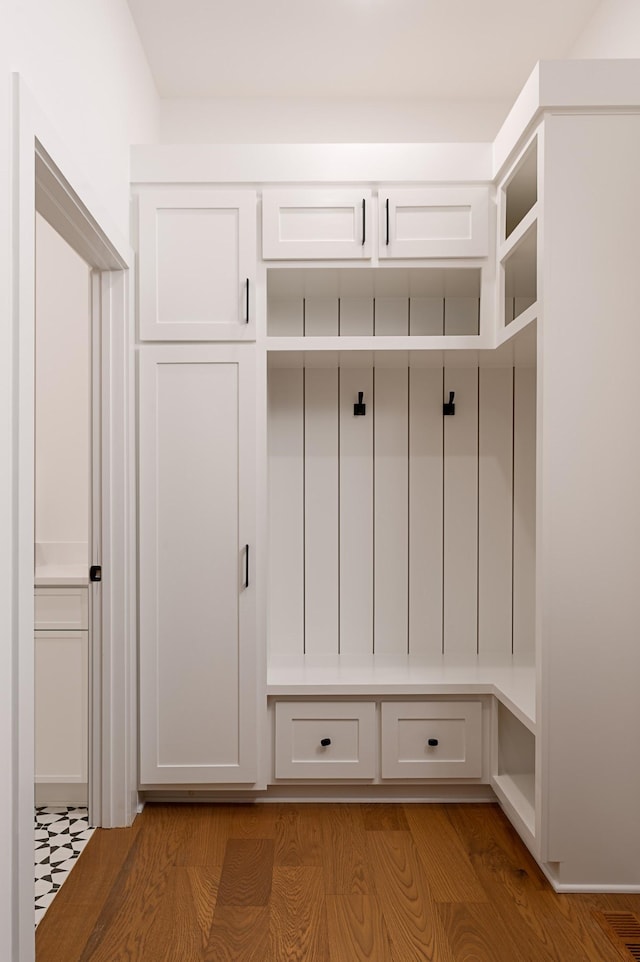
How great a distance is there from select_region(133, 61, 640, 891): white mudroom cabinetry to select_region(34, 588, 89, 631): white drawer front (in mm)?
259

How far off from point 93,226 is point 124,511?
3.16 ft

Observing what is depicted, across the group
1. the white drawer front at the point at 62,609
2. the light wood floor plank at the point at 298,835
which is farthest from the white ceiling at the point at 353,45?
the light wood floor plank at the point at 298,835

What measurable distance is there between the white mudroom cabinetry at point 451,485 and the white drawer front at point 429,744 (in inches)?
0.4

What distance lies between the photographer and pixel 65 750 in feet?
8.87

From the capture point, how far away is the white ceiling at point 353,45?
2676 mm

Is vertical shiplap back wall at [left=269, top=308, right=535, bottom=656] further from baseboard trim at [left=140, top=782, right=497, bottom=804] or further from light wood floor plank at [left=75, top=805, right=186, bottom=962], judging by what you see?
light wood floor plank at [left=75, top=805, right=186, bottom=962]

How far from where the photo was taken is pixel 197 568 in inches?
104

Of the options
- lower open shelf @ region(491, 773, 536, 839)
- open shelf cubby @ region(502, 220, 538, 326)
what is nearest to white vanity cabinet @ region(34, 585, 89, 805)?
lower open shelf @ region(491, 773, 536, 839)

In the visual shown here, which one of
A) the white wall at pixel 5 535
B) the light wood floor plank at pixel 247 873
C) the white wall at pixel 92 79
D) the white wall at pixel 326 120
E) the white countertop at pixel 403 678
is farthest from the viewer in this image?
the white wall at pixel 326 120

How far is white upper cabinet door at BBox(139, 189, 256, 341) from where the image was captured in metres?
2.61

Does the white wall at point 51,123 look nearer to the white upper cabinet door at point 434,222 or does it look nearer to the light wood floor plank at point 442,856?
the white upper cabinet door at point 434,222

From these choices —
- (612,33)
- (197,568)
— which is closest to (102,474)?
(197,568)

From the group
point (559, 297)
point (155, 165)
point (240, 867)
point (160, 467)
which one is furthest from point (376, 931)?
point (155, 165)

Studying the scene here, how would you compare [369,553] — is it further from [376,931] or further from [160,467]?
Answer: [376,931]
